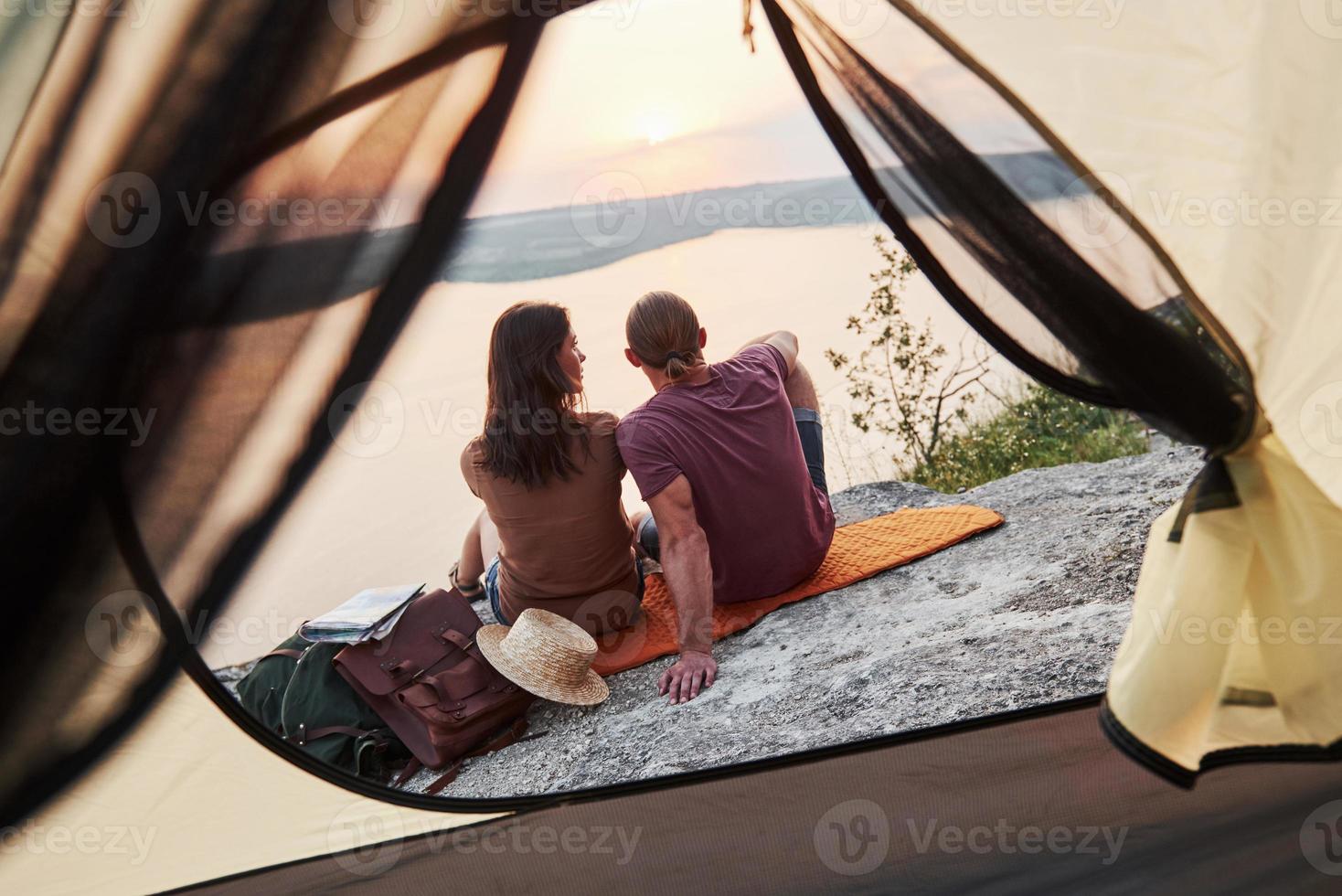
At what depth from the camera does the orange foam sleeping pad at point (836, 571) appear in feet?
10.6

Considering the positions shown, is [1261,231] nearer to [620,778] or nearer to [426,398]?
[620,778]

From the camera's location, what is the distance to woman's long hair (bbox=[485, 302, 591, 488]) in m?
2.97

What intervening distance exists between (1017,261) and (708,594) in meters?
1.25

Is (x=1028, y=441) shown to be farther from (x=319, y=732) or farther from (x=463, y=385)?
(x=319, y=732)

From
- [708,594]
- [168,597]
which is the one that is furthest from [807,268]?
[168,597]

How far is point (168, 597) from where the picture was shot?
7.04 ft
